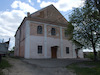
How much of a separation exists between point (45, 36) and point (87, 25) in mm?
8249

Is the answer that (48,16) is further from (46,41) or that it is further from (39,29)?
(46,41)

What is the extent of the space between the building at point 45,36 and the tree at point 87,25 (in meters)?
5.75

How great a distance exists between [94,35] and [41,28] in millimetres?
9534

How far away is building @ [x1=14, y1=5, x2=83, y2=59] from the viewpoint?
17484 mm

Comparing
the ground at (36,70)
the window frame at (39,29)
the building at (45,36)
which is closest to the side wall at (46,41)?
the building at (45,36)

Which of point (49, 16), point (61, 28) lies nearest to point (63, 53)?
point (61, 28)

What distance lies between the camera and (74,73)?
8.38 meters

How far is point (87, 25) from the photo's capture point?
13.1 m

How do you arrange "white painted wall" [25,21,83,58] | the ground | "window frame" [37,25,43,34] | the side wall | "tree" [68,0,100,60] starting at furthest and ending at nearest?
1. "window frame" [37,25,43,34]
2. the side wall
3. "white painted wall" [25,21,83,58]
4. "tree" [68,0,100,60]
5. the ground

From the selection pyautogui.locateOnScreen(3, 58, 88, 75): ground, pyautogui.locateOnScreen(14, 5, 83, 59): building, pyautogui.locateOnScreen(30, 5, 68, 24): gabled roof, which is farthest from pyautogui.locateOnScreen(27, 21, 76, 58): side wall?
pyautogui.locateOnScreen(3, 58, 88, 75): ground

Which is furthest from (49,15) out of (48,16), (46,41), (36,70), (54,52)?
(36,70)

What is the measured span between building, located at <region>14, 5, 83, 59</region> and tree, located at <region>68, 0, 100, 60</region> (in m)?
5.75

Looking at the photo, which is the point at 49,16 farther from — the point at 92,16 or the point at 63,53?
the point at 92,16

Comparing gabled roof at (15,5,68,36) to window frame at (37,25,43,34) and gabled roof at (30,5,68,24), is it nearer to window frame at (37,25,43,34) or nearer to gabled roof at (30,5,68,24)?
gabled roof at (30,5,68,24)
